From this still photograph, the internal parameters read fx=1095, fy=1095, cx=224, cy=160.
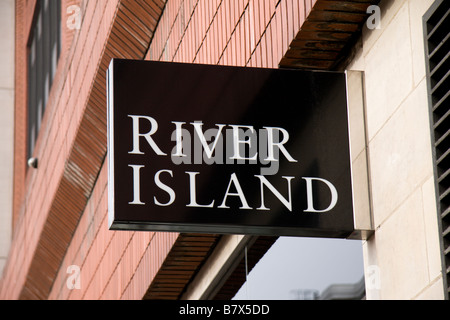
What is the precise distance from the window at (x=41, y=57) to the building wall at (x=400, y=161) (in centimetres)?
1042

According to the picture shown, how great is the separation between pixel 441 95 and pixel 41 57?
13882 millimetres

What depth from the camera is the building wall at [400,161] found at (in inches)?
204

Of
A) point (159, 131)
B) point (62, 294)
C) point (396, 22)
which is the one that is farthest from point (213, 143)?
point (62, 294)

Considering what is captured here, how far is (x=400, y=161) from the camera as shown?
5.55 meters

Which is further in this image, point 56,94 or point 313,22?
point 56,94

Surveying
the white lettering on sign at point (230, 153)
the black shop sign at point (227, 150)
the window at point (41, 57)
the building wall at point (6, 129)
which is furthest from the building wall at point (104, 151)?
the building wall at point (6, 129)

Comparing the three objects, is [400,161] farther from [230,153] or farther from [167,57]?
[167,57]

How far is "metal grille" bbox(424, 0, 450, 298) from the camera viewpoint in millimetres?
4996

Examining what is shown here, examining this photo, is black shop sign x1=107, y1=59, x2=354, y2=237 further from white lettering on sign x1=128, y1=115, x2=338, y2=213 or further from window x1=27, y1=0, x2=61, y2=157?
window x1=27, y1=0, x2=61, y2=157

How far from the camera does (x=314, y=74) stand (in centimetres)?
614

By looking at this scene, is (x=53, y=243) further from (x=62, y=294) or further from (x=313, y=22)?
(x=313, y=22)

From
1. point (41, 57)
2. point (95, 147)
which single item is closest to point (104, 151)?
point (95, 147)

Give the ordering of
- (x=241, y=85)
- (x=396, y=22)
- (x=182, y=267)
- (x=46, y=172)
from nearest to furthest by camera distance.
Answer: (x=396, y=22), (x=241, y=85), (x=182, y=267), (x=46, y=172)

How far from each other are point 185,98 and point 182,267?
11.6 ft
